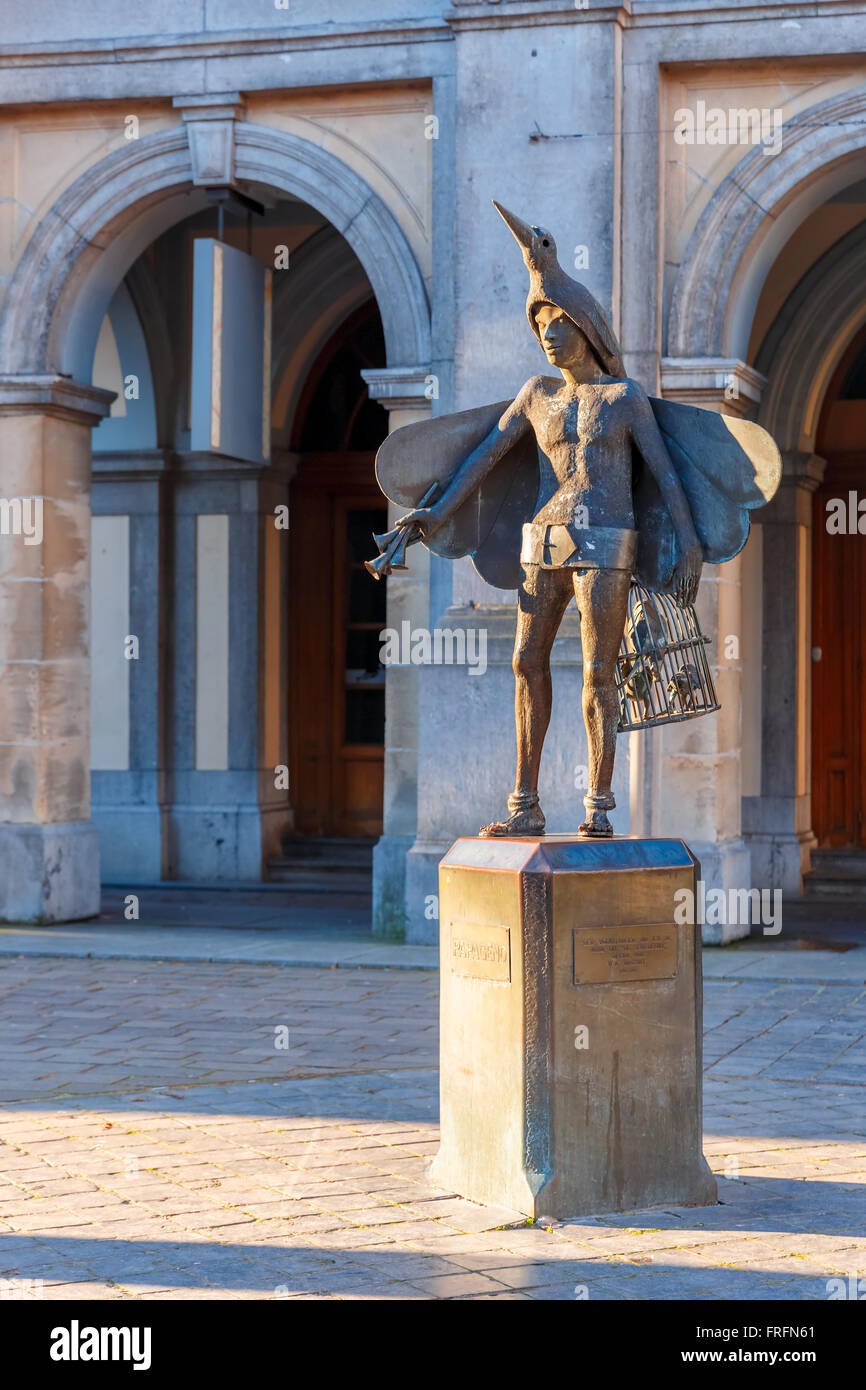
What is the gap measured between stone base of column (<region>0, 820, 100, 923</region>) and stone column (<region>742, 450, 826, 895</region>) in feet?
15.9

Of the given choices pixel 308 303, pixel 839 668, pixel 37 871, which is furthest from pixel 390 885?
pixel 308 303

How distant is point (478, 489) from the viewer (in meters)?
5.95

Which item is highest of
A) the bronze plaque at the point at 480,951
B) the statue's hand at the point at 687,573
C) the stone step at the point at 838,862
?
the statue's hand at the point at 687,573

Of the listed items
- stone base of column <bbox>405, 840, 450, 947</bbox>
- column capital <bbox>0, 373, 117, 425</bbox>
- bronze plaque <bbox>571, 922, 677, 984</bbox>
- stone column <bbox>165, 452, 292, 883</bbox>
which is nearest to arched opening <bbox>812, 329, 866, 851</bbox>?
stone column <bbox>165, 452, 292, 883</bbox>

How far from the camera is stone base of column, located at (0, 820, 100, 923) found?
11477 millimetres

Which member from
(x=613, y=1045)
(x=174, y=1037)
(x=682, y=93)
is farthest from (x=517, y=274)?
(x=613, y=1045)

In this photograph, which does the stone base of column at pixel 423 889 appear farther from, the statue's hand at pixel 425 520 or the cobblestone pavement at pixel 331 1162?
the statue's hand at pixel 425 520

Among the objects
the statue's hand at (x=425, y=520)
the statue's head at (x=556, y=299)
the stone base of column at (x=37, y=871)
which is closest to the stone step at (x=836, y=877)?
the stone base of column at (x=37, y=871)

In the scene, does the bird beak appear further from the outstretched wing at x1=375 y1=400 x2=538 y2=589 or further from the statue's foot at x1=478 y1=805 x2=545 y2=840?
the statue's foot at x1=478 y1=805 x2=545 y2=840

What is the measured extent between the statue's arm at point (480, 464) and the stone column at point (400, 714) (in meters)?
4.97

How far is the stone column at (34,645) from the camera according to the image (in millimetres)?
11508

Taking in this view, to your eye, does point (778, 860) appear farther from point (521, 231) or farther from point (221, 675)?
point (521, 231)
